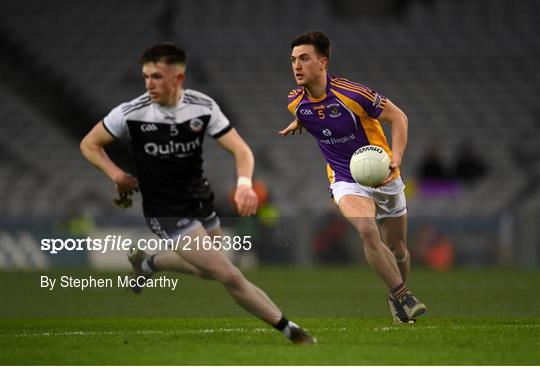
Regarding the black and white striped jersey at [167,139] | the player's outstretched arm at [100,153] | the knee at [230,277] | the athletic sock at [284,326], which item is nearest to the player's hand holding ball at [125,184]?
the player's outstretched arm at [100,153]

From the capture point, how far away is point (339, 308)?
452 inches

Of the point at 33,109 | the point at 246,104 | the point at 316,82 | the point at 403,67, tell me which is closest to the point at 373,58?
the point at 403,67

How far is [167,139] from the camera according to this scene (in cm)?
757

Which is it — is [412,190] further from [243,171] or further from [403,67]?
[243,171]

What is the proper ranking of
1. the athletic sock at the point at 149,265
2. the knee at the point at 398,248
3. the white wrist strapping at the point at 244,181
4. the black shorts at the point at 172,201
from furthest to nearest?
the knee at the point at 398,248 < the athletic sock at the point at 149,265 < the black shorts at the point at 172,201 < the white wrist strapping at the point at 244,181

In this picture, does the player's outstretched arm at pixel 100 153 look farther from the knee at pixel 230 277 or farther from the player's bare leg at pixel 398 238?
the player's bare leg at pixel 398 238

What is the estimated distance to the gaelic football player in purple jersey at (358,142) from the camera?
911cm

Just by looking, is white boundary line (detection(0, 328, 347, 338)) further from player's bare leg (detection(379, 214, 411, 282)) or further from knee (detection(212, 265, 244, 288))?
knee (detection(212, 265, 244, 288))

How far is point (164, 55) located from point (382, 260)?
2652 millimetres

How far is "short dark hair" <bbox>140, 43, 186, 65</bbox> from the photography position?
7.45 metres

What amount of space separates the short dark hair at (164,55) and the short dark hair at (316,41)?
81.1 inches

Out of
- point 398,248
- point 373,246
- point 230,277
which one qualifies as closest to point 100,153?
point 230,277

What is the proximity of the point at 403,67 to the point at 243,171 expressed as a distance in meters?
20.3

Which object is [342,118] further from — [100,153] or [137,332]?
[100,153]
